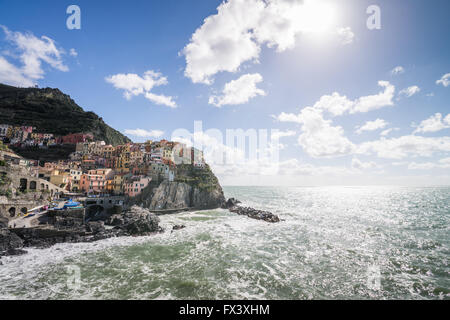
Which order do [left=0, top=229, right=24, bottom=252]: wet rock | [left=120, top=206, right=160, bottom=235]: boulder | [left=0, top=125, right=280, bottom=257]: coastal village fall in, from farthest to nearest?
[left=120, top=206, right=160, bottom=235]: boulder, [left=0, top=125, right=280, bottom=257]: coastal village, [left=0, top=229, right=24, bottom=252]: wet rock

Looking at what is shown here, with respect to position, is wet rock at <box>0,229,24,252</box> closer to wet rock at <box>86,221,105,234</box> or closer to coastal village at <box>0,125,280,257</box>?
coastal village at <box>0,125,280,257</box>

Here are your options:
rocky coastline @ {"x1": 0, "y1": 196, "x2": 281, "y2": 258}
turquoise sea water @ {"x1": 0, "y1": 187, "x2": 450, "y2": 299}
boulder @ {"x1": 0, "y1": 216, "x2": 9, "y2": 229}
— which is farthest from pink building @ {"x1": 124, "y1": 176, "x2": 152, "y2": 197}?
turquoise sea water @ {"x1": 0, "y1": 187, "x2": 450, "y2": 299}

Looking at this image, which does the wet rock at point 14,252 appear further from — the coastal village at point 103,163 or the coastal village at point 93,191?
the coastal village at point 103,163

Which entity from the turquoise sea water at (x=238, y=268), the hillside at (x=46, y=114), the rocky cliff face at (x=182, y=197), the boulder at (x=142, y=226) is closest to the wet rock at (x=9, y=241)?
the turquoise sea water at (x=238, y=268)

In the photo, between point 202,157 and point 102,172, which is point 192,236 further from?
point 202,157

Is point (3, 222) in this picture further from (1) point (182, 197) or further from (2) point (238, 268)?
(1) point (182, 197)

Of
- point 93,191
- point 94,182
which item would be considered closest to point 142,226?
point 93,191
